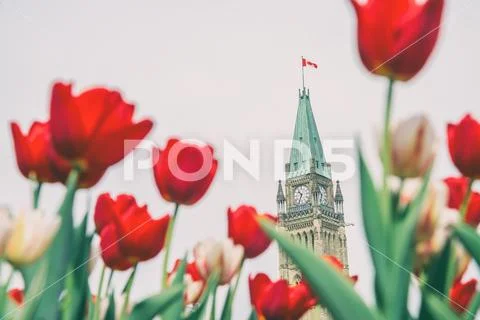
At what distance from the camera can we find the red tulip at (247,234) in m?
0.49

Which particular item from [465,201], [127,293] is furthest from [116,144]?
[465,201]

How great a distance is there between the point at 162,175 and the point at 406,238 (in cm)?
22

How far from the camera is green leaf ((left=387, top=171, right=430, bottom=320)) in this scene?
11.4 inches

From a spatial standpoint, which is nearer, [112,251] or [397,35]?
[397,35]

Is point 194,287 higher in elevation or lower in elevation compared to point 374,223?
lower

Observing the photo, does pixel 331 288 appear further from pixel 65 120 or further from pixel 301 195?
pixel 301 195

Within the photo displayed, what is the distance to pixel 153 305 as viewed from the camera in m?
0.36

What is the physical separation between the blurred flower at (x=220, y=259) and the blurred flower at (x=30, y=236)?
17 cm

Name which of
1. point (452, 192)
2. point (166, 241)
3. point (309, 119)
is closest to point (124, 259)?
point (166, 241)

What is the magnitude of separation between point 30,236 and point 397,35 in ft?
0.88

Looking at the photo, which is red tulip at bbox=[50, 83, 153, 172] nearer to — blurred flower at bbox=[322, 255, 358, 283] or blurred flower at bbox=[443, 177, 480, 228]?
blurred flower at bbox=[322, 255, 358, 283]

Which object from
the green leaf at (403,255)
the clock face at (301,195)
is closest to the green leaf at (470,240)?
the green leaf at (403,255)

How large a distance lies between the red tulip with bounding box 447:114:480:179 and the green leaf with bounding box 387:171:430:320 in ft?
0.32

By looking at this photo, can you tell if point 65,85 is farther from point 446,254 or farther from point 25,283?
point 446,254
